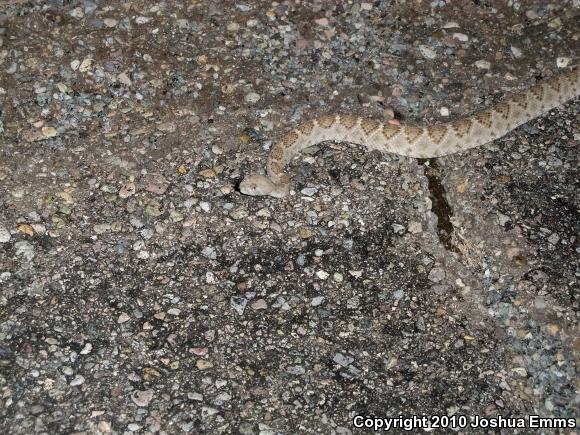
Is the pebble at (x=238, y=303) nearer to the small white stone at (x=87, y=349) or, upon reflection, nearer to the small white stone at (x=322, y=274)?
the small white stone at (x=322, y=274)

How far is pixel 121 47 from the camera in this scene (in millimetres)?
10633

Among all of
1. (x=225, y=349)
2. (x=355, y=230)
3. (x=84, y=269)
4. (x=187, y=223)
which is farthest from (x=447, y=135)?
(x=84, y=269)

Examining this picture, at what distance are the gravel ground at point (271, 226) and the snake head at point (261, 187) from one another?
0.13 meters

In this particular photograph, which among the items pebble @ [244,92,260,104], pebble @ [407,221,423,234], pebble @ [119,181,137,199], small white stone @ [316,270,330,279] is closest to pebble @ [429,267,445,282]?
pebble @ [407,221,423,234]

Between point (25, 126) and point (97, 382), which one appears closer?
point (97, 382)

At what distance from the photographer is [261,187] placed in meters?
8.99

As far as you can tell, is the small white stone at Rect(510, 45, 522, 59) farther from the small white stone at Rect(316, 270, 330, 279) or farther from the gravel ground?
the small white stone at Rect(316, 270, 330, 279)

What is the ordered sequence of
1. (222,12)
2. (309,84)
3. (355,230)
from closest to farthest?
(355,230) → (309,84) → (222,12)

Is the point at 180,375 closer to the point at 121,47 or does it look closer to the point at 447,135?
the point at 447,135

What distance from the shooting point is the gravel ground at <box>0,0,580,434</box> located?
730cm

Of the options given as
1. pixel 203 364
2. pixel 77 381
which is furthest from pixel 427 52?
pixel 77 381

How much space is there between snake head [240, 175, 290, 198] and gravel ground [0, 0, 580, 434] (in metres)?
0.13

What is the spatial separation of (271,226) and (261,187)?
20.5 inches

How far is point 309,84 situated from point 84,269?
426 centimetres
